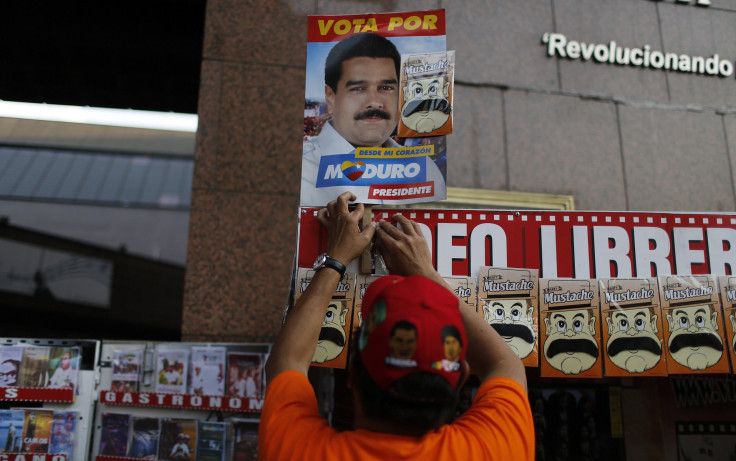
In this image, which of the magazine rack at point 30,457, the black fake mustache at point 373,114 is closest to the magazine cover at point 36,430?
the magazine rack at point 30,457

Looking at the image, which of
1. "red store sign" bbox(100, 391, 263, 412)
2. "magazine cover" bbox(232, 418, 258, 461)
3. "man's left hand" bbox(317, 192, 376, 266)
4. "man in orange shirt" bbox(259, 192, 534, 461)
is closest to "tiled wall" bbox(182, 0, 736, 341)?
"red store sign" bbox(100, 391, 263, 412)

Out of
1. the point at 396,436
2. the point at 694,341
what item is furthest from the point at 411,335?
the point at 694,341

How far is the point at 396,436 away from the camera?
4.92ft

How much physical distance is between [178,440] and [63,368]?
0.94m

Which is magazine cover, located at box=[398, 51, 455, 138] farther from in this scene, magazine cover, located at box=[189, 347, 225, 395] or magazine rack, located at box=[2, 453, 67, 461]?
magazine rack, located at box=[2, 453, 67, 461]

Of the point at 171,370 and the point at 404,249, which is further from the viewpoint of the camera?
the point at 171,370

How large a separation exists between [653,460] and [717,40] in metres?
4.80

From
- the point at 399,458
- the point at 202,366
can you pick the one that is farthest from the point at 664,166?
the point at 399,458

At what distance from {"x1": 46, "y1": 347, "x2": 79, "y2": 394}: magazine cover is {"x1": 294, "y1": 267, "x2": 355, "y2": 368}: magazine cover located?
7.08 feet

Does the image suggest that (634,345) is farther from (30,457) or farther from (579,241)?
(30,457)

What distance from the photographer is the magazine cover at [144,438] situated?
3881 millimetres

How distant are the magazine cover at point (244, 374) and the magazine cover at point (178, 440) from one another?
1.15 ft

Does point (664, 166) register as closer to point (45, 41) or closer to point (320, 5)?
point (320, 5)

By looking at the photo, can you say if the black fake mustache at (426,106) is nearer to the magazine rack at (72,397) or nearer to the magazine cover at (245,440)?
the magazine cover at (245,440)
